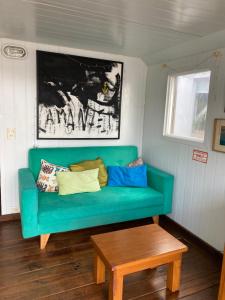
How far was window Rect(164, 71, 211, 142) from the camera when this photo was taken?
2.65 m

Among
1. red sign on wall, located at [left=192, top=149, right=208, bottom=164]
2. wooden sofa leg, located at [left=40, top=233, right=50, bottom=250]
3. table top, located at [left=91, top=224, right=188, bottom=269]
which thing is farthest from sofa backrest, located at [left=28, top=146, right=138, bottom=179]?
table top, located at [left=91, top=224, right=188, bottom=269]

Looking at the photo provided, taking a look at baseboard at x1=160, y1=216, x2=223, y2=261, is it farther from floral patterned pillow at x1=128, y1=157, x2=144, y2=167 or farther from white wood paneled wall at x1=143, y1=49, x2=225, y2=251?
floral patterned pillow at x1=128, y1=157, x2=144, y2=167

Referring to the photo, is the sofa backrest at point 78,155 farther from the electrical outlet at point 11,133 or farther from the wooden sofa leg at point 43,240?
the wooden sofa leg at point 43,240

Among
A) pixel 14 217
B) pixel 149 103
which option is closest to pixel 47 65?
pixel 149 103

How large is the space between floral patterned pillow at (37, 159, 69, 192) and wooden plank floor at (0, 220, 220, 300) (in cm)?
54

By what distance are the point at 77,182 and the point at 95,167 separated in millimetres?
343

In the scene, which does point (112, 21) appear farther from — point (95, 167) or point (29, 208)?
point (29, 208)

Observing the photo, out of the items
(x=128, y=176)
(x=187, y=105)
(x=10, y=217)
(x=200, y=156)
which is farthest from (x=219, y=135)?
(x=10, y=217)

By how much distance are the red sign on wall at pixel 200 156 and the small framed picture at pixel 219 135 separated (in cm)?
15

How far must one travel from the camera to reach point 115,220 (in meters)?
2.62

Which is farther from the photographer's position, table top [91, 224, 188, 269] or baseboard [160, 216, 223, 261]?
baseboard [160, 216, 223, 261]

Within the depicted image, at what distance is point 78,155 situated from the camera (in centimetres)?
300

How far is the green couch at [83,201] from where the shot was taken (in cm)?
225

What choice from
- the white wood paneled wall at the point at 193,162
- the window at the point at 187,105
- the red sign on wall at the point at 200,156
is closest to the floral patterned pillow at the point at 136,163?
the white wood paneled wall at the point at 193,162
